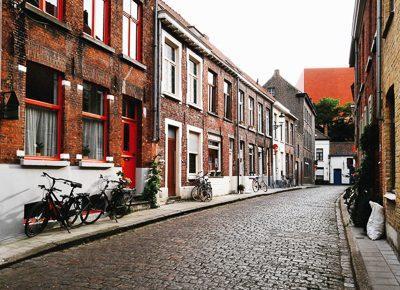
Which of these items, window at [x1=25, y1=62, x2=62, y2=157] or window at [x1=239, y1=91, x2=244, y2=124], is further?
window at [x1=239, y1=91, x2=244, y2=124]

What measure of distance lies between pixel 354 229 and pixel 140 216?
213 inches

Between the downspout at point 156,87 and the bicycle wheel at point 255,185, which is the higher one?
the downspout at point 156,87

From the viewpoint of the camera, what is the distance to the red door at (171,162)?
17.2 meters

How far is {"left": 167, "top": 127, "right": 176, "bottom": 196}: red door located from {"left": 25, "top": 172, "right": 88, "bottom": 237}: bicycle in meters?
7.50

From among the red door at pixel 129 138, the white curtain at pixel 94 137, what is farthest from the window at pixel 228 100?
the white curtain at pixel 94 137

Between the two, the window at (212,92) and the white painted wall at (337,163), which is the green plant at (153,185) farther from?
the white painted wall at (337,163)

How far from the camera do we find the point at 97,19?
40.2 ft

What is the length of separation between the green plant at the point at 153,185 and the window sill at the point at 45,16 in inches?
214

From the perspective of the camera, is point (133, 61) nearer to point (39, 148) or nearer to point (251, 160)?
point (39, 148)

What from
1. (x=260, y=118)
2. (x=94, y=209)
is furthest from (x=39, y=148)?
(x=260, y=118)

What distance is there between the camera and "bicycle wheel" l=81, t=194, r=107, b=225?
10414 mm

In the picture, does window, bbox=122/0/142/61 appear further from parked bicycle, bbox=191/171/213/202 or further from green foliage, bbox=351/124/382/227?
green foliage, bbox=351/124/382/227

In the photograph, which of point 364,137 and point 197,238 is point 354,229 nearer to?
point 364,137

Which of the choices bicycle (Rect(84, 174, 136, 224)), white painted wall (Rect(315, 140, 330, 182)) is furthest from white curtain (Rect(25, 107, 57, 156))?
white painted wall (Rect(315, 140, 330, 182))
